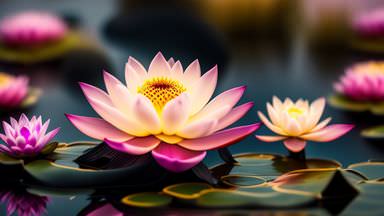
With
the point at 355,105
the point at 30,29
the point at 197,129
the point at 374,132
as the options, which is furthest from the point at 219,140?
the point at 30,29

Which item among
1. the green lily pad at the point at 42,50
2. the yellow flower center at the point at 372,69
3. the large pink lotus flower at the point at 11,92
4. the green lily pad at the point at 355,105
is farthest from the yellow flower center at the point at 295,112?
the green lily pad at the point at 42,50

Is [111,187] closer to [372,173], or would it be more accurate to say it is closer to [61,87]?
[372,173]

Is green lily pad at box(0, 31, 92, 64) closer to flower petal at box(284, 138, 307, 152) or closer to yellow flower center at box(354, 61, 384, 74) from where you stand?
yellow flower center at box(354, 61, 384, 74)

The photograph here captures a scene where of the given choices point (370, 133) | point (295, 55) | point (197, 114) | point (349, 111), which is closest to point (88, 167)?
point (197, 114)

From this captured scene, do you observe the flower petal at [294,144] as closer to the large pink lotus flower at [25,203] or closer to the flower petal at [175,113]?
the flower petal at [175,113]

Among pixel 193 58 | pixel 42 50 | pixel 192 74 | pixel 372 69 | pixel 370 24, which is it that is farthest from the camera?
pixel 370 24

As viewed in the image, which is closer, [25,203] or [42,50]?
[25,203]

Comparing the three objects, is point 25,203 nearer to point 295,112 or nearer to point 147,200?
point 147,200

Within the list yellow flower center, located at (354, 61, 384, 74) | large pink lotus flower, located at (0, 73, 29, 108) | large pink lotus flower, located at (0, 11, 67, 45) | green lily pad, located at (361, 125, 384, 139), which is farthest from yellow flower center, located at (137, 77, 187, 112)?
large pink lotus flower, located at (0, 11, 67, 45)
